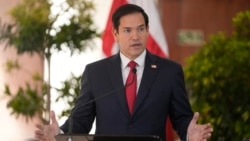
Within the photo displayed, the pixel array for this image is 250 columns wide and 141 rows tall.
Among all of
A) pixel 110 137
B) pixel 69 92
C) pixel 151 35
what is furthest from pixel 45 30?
pixel 110 137

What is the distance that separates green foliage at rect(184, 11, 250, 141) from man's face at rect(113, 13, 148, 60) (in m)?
2.36

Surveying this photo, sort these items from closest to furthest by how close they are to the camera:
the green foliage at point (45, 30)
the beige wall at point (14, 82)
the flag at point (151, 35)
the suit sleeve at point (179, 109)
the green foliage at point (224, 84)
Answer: the suit sleeve at point (179, 109) < the flag at point (151, 35) < the green foliage at point (224, 84) < the green foliage at point (45, 30) < the beige wall at point (14, 82)

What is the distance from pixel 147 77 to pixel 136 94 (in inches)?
4.2

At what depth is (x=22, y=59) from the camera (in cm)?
764

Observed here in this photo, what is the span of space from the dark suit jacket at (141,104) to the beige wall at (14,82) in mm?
3484

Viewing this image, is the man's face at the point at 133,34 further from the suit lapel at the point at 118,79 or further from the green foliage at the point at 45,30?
the green foliage at the point at 45,30

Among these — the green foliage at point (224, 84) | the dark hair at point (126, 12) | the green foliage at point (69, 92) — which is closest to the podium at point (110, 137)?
the dark hair at point (126, 12)

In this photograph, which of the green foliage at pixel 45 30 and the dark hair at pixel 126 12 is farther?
the green foliage at pixel 45 30

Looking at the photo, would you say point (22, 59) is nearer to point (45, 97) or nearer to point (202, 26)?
point (45, 97)

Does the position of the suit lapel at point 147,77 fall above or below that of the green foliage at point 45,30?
below

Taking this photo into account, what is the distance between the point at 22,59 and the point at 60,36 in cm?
135

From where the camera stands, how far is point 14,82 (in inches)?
307

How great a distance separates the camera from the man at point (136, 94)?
12.7ft

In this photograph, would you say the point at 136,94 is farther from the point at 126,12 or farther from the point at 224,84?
the point at 224,84
